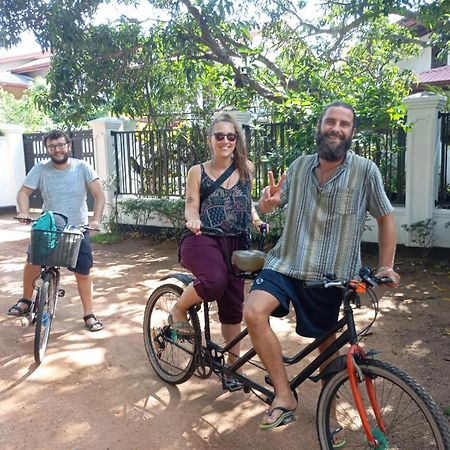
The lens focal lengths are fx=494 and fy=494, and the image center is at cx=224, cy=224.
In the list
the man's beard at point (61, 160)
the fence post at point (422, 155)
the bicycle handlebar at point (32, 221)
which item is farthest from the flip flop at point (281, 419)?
the fence post at point (422, 155)

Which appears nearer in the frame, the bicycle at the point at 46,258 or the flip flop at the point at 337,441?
the flip flop at the point at 337,441

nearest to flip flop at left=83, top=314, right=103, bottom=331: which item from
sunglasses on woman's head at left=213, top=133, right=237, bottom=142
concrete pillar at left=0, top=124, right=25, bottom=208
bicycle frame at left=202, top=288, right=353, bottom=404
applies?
bicycle frame at left=202, top=288, right=353, bottom=404

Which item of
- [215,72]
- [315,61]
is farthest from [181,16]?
[315,61]

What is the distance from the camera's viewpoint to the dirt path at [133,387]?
9.48ft

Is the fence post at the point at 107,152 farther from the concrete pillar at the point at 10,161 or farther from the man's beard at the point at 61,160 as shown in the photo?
the man's beard at the point at 61,160

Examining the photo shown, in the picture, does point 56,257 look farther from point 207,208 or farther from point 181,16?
point 181,16

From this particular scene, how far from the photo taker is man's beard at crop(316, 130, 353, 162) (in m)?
2.54

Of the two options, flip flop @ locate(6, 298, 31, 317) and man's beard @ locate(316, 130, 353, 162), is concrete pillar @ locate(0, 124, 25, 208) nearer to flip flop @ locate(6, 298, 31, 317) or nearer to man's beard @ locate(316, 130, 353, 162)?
flip flop @ locate(6, 298, 31, 317)

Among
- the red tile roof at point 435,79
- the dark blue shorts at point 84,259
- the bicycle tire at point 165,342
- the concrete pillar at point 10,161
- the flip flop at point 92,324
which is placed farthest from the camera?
the red tile roof at point 435,79

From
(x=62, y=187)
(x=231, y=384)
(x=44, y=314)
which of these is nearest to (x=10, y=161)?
(x=62, y=187)

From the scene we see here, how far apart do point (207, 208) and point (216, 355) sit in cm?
97

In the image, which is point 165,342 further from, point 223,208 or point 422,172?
point 422,172

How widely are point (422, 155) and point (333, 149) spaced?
4.70m

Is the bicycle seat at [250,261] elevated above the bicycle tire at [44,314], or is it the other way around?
the bicycle seat at [250,261]
